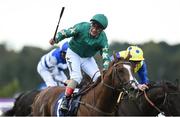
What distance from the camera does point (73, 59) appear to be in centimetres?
1093

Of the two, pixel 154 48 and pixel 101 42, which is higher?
pixel 101 42

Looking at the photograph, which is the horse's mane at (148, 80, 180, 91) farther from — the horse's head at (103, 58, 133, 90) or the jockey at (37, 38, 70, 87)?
the jockey at (37, 38, 70, 87)

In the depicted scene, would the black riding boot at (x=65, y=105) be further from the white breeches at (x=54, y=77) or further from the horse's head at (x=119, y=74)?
the white breeches at (x=54, y=77)

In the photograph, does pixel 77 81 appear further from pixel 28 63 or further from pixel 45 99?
pixel 28 63

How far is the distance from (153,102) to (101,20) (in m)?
1.76

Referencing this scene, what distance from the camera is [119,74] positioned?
9.38m

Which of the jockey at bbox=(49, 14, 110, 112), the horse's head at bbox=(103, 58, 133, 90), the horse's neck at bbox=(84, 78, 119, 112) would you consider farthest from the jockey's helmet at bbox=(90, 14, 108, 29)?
the horse's neck at bbox=(84, 78, 119, 112)

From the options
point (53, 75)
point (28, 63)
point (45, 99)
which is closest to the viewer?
point (45, 99)

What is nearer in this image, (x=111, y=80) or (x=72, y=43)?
(x=111, y=80)

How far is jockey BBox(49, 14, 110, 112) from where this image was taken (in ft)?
34.0

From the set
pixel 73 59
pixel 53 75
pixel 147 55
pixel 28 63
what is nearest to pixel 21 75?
pixel 28 63

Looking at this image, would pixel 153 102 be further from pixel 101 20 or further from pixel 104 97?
pixel 101 20

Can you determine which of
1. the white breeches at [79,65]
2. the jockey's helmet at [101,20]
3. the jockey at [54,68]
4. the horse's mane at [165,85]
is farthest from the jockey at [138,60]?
the jockey at [54,68]

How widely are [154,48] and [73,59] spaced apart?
67223 millimetres
